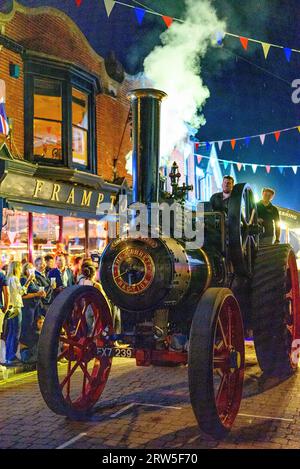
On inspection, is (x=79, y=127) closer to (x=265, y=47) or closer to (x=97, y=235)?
(x=97, y=235)

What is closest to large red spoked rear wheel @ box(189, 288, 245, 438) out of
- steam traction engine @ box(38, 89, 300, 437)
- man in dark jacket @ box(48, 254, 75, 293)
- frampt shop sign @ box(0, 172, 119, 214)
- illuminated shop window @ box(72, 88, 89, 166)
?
steam traction engine @ box(38, 89, 300, 437)

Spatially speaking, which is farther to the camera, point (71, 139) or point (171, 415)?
point (71, 139)

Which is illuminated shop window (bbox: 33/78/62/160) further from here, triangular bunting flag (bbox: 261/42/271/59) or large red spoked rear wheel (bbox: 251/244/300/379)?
large red spoked rear wheel (bbox: 251/244/300/379)

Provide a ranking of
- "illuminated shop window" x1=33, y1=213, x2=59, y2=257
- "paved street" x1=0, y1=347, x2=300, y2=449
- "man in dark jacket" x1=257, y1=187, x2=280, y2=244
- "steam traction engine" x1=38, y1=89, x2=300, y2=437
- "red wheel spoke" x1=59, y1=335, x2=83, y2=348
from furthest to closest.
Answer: "illuminated shop window" x1=33, y1=213, x2=59, y2=257
"man in dark jacket" x1=257, y1=187, x2=280, y2=244
"red wheel spoke" x1=59, y1=335, x2=83, y2=348
"steam traction engine" x1=38, y1=89, x2=300, y2=437
"paved street" x1=0, y1=347, x2=300, y2=449

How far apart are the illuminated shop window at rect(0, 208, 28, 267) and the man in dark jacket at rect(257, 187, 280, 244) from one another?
4662mm

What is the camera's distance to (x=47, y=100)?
10.9 meters

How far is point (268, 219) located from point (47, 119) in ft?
18.7

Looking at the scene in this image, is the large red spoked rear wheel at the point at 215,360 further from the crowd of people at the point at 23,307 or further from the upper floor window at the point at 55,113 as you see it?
the upper floor window at the point at 55,113

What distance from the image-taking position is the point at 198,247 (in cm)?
533

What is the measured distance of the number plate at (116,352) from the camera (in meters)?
4.75

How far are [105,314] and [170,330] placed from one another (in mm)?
702

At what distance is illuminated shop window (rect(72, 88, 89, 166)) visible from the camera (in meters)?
11.6
